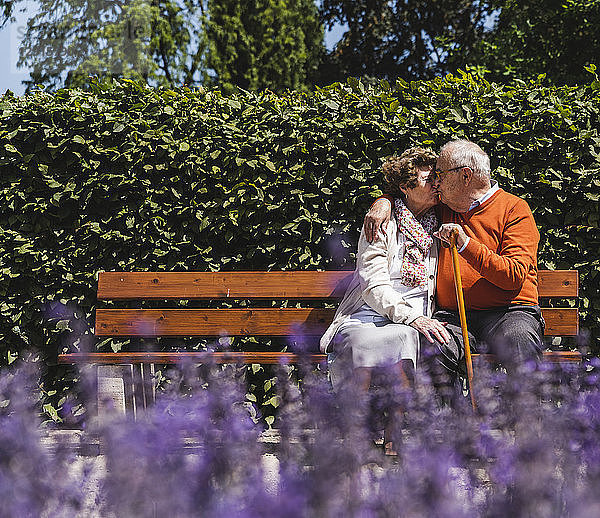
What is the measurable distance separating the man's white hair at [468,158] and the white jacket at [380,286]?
42 centimetres

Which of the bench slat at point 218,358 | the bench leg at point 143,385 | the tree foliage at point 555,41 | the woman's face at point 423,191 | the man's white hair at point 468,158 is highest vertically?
the tree foliage at point 555,41

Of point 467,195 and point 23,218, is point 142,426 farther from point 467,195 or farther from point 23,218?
point 23,218

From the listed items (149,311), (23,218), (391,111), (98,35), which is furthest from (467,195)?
(98,35)

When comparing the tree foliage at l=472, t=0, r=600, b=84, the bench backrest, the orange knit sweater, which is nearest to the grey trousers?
the orange knit sweater

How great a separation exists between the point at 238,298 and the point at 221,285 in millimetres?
122

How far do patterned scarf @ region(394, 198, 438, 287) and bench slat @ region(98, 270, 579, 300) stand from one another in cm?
46

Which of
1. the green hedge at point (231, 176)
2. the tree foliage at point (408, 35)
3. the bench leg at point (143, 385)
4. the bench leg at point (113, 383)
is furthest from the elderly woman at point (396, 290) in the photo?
the tree foliage at point (408, 35)

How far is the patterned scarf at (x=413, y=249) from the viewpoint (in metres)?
3.70

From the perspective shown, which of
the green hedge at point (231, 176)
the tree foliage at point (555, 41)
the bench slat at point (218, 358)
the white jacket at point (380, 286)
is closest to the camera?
the white jacket at point (380, 286)

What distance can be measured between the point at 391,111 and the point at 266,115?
754 mm

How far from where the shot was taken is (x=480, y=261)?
11.3 feet

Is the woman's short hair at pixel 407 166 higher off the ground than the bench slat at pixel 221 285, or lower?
higher

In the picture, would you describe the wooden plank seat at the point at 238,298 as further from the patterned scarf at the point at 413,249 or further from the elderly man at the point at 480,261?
the patterned scarf at the point at 413,249

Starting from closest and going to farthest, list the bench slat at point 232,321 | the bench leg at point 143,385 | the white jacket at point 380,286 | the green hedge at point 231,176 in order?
the white jacket at point 380,286 < the bench leg at point 143,385 < the bench slat at point 232,321 < the green hedge at point 231,176
